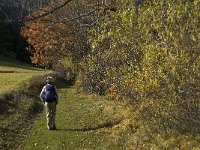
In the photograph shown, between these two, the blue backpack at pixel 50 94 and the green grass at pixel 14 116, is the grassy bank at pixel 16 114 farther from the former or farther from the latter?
the blue backpack at pixel 50 94

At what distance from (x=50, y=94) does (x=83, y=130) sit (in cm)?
236

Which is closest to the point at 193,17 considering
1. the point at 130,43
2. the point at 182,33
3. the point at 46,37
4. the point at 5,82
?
the point at 182,33

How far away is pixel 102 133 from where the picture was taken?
20094 millimetres

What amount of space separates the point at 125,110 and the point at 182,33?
9011 mm

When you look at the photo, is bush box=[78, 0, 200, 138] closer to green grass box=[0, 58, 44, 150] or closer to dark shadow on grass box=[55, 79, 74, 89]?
green grass box=[0, 58, 44, 150]

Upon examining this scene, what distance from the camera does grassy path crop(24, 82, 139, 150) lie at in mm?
18062

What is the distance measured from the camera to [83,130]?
20922 millimetres

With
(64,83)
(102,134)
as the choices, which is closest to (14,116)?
(102,134)

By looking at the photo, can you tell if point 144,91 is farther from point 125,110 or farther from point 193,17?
point 125,110

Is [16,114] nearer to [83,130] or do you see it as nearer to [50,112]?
[50,112]

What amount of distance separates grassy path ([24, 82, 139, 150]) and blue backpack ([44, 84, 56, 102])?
1530 mm

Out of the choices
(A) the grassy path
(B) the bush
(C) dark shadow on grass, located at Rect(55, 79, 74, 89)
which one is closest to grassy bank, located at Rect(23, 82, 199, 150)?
(A) the grassy path

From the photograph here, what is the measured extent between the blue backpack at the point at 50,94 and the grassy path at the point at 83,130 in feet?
5.02

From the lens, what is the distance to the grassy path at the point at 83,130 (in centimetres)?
1806
